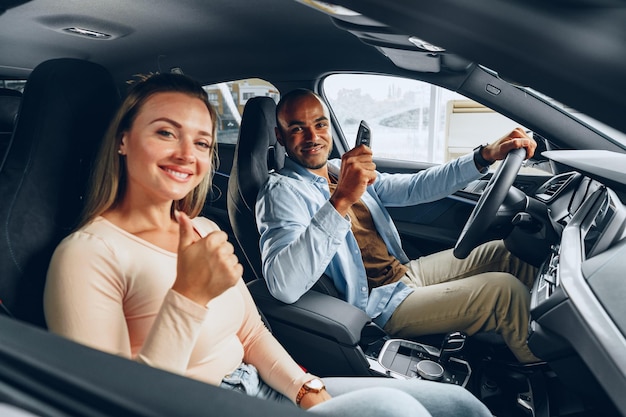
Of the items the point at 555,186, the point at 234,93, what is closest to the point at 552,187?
the point at 555,186

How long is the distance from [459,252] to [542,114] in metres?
0.59

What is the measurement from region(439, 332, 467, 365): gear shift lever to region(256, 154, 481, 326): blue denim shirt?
0.22 meters

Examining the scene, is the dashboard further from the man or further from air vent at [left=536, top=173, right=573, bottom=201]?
air vent at [left=536, top=173, right=573, bottom=201]

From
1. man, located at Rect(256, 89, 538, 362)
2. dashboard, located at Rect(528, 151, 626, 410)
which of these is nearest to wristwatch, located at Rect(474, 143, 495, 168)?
man, located at Rect(256, 89, 538, 362)

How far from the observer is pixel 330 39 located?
2.32m

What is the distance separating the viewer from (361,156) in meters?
1.57

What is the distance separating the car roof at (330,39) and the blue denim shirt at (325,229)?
500mm

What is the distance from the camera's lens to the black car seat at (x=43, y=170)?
1.02m

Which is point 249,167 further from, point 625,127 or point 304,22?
point 625,127

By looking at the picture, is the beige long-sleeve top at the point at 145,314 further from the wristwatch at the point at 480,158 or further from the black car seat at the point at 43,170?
the wristwatch at the point at 480,158

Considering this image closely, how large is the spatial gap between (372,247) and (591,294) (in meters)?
1.13

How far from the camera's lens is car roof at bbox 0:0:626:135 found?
425 mm

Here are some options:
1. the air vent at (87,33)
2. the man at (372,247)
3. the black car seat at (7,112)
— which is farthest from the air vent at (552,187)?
the black car seat at (7,112)

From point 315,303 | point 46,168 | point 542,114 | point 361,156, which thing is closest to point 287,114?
point 361,156
